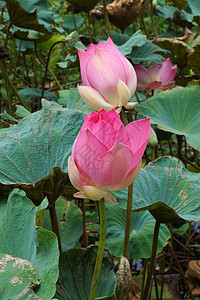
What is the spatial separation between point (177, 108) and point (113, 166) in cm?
74

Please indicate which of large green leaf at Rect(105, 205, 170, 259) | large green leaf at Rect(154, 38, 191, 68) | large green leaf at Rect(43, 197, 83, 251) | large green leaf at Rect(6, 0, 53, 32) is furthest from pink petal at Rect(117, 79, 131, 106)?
large green leaf at Rect(6, 0, 53, 32)

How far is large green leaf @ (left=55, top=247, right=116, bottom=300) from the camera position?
0.62 metres

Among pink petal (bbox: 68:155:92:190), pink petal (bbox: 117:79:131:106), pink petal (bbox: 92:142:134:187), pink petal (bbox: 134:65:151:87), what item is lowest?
pink petal (bbox: 134:65:151:87)

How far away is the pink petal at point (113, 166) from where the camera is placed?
1.28 feet

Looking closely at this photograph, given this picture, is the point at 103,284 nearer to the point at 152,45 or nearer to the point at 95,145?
the point at 95,145

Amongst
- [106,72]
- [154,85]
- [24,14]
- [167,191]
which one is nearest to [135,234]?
[167,191]

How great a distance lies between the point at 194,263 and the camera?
849 millimetres

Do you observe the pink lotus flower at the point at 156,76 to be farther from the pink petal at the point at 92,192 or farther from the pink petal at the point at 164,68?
the pink petal at the point at 92,192

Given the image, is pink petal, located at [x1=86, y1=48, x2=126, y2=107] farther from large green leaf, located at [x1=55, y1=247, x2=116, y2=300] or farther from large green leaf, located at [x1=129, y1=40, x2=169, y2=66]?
large green leaf, located at [x1=129, y1=40, x2=169, y2=66]

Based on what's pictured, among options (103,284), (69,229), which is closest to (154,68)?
(69,229)

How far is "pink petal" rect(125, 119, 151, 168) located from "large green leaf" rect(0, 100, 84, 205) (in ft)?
0.63

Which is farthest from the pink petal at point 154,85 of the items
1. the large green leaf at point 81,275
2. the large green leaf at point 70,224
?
the large green leaf at point 81,275

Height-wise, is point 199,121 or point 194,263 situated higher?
point 199,121

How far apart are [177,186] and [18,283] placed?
361 millimetres
